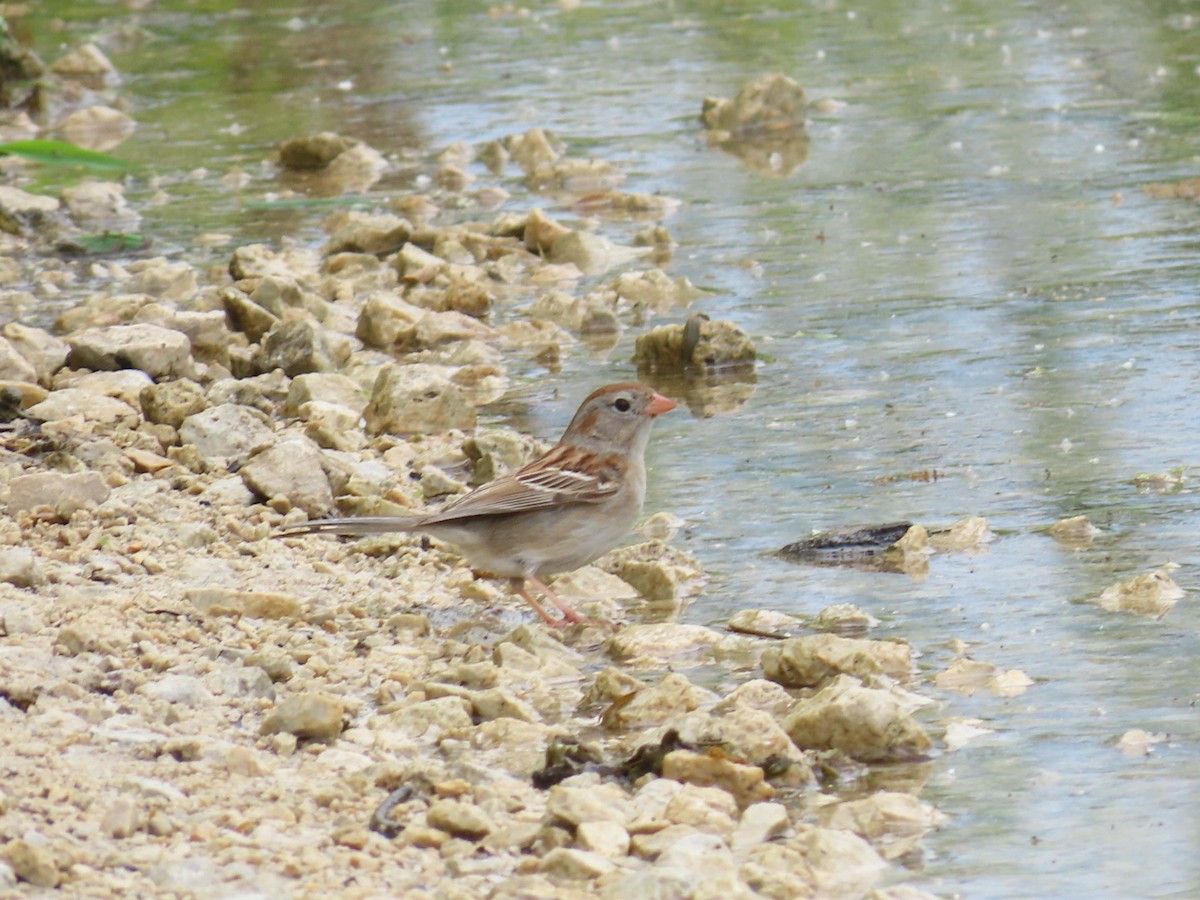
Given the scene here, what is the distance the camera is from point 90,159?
9.13 m

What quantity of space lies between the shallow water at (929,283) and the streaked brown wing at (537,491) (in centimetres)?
41

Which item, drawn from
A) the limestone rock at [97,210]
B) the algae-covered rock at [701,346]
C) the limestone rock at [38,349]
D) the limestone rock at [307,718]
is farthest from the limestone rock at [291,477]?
the limestone rock at [97,210]

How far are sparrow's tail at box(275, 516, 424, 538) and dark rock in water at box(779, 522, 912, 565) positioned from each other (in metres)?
1.10

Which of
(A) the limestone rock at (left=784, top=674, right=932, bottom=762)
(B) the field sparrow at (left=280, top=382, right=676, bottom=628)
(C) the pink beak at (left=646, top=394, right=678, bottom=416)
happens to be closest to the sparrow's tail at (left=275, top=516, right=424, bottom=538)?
(B) the field sparrow at (left=280, top=382, right=676, bottom=628)

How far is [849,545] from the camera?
6.20 metres

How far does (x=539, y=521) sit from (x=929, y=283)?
3.72 meters

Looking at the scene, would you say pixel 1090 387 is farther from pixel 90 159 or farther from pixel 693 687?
pixel 90 159

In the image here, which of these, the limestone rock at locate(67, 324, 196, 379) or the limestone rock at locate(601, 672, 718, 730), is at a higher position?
the limestone rock at locate(601, 672, 718, 730)

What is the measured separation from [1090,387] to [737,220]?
3643 millimetres

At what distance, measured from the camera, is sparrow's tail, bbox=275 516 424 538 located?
591cm

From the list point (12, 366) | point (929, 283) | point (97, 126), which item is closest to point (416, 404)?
point (12, 366)

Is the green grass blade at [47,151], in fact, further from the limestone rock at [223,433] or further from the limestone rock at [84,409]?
the limestone rock at [223,433]

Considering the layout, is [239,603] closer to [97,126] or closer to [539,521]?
[539,521]

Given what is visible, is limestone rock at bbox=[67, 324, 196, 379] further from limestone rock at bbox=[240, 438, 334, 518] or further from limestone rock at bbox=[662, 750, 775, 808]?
limestone rock at bbox=[662, 750, 775, 808]
